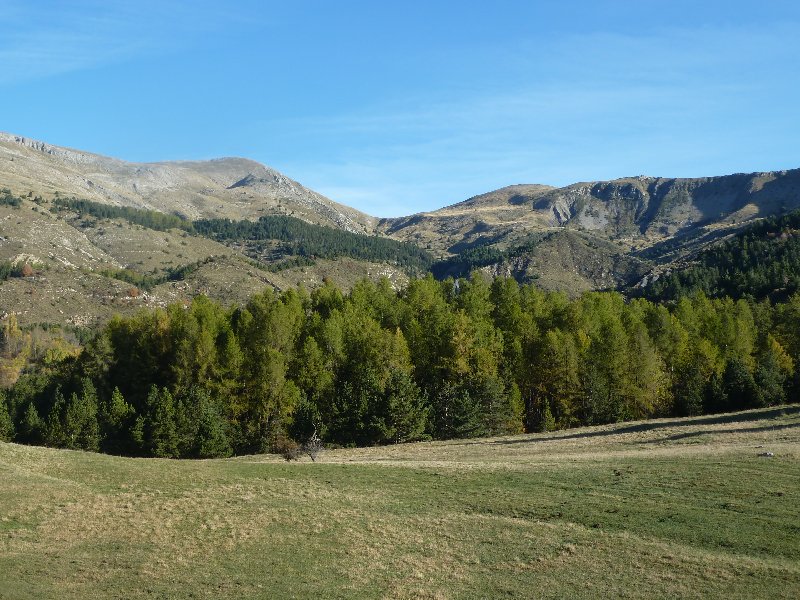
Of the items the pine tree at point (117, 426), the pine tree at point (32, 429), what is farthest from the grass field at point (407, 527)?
the pine tree at point (32, 429)

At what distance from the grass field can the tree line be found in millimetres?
23851

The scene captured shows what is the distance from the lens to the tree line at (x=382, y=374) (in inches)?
2645

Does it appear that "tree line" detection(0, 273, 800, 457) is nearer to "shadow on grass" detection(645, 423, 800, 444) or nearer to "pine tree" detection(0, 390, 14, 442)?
"pine tree" detection(0, 390, 14, 442)

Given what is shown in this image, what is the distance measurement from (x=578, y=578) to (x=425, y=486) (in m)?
14.8

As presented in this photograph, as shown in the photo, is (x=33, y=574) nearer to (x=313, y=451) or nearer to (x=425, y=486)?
(x=425, y=486)

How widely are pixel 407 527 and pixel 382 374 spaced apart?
4343 centimetres

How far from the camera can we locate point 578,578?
74.0ft

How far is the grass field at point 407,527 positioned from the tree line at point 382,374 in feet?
78.3

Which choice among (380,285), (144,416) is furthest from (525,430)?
(144,416)

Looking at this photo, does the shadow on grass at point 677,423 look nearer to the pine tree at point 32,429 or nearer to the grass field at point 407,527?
the grass field at point 407,527

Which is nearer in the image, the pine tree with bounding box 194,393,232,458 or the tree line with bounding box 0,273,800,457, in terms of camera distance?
the pine tree with bounding box 194,393,232,458

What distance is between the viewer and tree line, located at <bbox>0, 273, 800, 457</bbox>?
6719 cm

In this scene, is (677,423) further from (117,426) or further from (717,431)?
(117,426)

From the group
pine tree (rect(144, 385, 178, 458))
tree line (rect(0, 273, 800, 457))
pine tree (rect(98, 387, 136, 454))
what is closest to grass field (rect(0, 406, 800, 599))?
pine tree (rect(144, 385, 178, 458))
